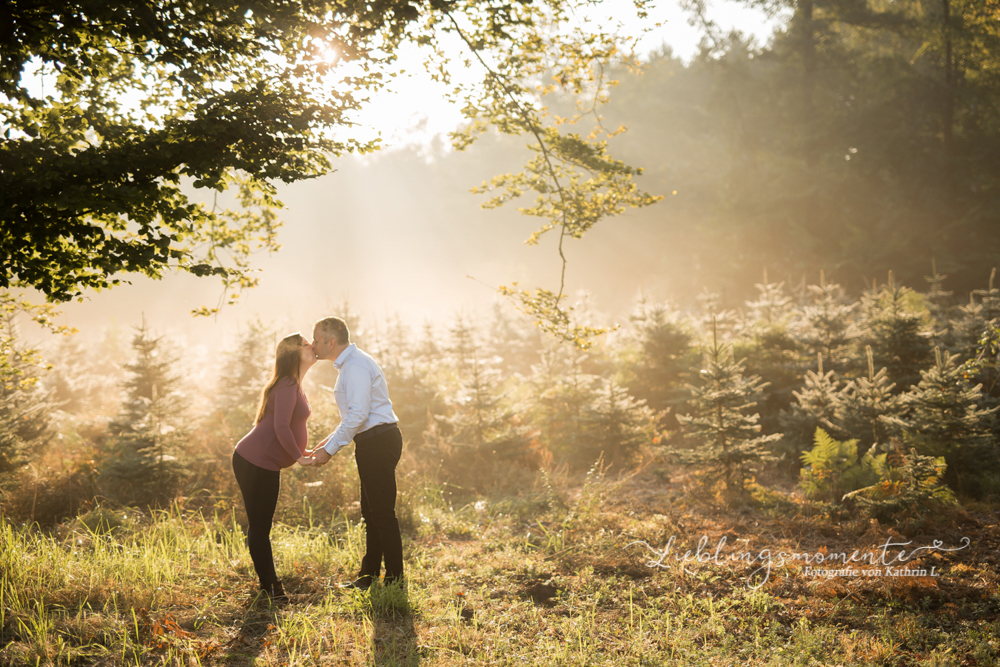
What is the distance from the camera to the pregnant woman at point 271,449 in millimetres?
4121

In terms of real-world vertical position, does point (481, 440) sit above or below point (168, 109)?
below

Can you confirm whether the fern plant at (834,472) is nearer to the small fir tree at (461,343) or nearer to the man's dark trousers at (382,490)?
the man's dark trousers at (382,490)

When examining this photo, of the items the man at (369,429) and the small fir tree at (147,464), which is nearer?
the man at (369,429)

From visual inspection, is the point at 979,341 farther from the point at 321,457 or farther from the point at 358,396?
the point at 321,457

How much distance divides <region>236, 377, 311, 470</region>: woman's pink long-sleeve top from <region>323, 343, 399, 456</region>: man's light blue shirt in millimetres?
311

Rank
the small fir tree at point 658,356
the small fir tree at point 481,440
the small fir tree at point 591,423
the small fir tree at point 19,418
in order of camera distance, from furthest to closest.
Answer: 1. the small fir tree at point 658,356
2. the small fir tree at point 591,423
3. the small fir tree at point 481,440
4. the small fir tree at point 19,418

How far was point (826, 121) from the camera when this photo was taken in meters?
25.7

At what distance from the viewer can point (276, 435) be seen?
4.14m

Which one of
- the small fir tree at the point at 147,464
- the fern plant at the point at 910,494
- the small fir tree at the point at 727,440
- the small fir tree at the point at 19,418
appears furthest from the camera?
the small fir tree at the point at 147,464

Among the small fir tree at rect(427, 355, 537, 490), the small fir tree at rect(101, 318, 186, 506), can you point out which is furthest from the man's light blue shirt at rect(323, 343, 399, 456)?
the small fir tree at rect(101, 318, 186, 506)

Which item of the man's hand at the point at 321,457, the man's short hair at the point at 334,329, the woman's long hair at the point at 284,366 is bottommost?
the man's hand at the point at 321,457

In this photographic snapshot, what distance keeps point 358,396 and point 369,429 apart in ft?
Answer: 0.93

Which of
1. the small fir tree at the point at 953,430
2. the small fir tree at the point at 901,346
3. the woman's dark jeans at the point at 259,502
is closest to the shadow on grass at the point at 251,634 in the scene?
the woman's dark jeans at the point at 259,502

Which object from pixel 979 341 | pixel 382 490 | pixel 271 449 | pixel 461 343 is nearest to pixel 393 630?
pixel 382 490
